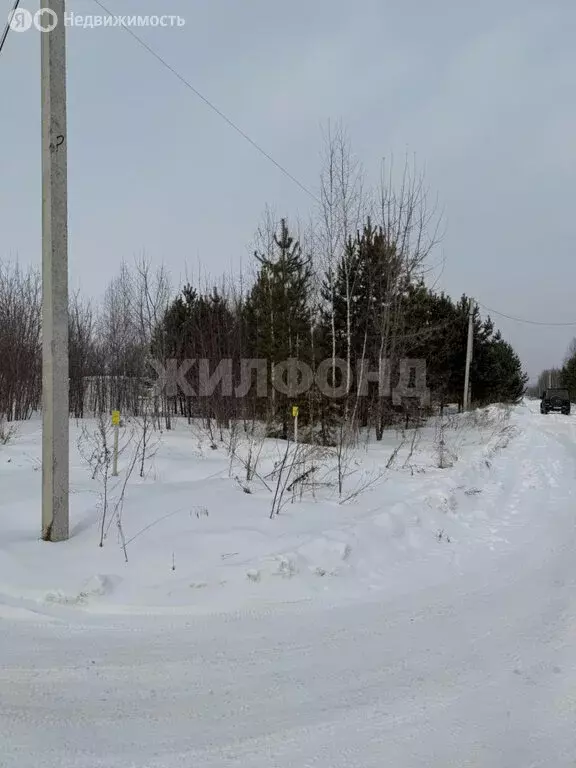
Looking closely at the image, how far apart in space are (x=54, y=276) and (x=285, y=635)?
11.5 ft

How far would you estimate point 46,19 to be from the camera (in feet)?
14.2

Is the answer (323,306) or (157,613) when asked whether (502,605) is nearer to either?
(157,613)

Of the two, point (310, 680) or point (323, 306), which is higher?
point (323, 306)

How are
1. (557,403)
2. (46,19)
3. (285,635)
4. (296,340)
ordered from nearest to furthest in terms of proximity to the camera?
(285,635) < (46,19) < (296,340) < (557,403)

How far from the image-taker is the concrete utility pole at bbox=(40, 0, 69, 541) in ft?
14.1

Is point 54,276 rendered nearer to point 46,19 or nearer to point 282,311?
point 46,19

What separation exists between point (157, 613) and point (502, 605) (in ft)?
8.37

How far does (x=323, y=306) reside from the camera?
56.5ft

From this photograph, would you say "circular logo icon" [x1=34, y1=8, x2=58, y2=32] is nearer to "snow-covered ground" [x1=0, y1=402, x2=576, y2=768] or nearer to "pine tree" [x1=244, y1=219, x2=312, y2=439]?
"snow-covered ground" [x1=0, y1=402, x2=576, y2=768]

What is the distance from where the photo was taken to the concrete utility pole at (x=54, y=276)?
430cm

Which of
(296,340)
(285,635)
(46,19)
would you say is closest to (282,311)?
(296,340)

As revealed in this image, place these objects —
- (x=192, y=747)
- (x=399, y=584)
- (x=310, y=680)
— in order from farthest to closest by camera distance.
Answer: (x=399, y=584)
(x=310, y=680)
(x=192, y=747)

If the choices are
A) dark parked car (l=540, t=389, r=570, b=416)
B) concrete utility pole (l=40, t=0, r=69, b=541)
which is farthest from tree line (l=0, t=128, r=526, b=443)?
dark parked car (l=540, t=389, r=570, b=416)

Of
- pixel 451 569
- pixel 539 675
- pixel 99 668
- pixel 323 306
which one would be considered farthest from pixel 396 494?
pixel 323 306
